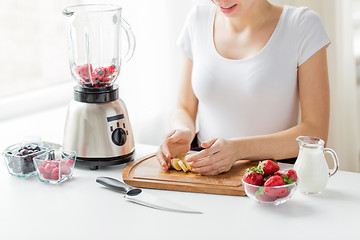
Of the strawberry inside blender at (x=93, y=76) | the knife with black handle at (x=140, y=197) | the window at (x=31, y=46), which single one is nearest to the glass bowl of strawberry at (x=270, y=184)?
the knife with black handle at (x=140, y=197)

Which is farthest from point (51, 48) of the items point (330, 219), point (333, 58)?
point (330, 219)

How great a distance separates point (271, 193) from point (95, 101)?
610mm

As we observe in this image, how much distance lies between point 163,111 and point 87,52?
38.4 inches

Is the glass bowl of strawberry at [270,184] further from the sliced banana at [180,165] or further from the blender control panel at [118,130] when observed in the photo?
the blender control panel at [118,130]

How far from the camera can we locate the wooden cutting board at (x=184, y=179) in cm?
140

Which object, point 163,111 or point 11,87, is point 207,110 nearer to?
point 163,111

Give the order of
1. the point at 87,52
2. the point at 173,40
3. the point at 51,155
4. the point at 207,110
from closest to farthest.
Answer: the point at 51,155, the point at 87,52, the point at 207,110, the point at 173,40

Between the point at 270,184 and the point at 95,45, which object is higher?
the point at 95,45

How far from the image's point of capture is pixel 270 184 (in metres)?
1.26

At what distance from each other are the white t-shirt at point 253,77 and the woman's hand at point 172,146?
280 millimetres

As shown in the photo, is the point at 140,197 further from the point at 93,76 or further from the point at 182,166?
the point at 93,76

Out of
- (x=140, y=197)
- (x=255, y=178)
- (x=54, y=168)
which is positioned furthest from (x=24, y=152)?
(x=255, y=178)

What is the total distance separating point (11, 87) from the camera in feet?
7.91

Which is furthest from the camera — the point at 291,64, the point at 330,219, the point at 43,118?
the point at 43,118
